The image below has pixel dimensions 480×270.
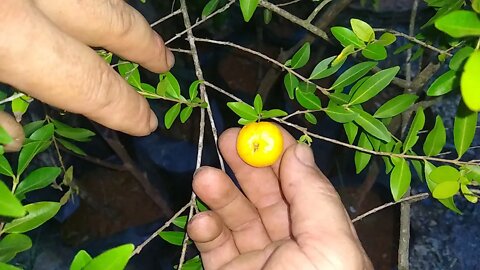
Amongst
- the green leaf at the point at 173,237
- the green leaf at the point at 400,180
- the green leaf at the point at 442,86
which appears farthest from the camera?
the green leaf at the point at 173,237

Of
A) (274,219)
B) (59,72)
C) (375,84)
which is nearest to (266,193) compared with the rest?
(274,219)

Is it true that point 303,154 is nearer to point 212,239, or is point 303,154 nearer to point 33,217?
point 212,239

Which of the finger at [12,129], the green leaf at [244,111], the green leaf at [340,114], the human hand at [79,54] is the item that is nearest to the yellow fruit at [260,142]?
the green leaf at [244,111]

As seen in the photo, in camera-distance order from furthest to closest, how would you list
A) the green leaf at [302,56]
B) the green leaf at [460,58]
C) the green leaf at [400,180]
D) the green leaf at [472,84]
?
the green leaf at [302,56]
the green leaf at [400,180]
the green leaf at [460,58]
the green leaf at [472,84]

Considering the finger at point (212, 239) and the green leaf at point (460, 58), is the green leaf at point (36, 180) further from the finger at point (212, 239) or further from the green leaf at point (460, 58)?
the green leaf at point (460, 58)

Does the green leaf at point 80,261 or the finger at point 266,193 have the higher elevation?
the green leaf at point 80,261

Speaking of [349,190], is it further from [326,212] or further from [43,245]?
[326,212]

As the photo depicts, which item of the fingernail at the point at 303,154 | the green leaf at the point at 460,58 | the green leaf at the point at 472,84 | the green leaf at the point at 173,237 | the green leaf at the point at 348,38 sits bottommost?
the green leaf at the point at 173,237

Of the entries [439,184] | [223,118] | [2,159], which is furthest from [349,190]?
[2,159]

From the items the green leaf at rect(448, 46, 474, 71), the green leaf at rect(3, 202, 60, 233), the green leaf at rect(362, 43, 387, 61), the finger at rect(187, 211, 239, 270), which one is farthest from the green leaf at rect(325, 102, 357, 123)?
the green leaf at rect(3, 202, 60, 233)
